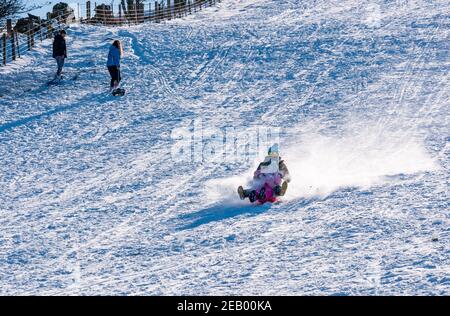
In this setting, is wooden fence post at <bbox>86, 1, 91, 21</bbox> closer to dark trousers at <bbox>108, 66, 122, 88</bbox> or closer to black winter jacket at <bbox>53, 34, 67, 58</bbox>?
black winter jacket at <bbox>53, 34, 67, 58</bbox>

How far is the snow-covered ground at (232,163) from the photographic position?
11102 millimetres

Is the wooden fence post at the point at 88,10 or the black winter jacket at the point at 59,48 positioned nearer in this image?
the black winter jacket at the point at 59,48

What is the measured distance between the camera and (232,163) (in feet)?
58.6

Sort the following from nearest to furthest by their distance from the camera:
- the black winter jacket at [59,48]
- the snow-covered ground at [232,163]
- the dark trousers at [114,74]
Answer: the snow-covered ground at [232,163], the dark trousers at [114,74], the black winter jacket at [59,48]

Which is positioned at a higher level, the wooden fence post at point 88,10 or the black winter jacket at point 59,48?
the wooden fence post at point 88,10

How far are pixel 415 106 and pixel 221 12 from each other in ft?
63.1

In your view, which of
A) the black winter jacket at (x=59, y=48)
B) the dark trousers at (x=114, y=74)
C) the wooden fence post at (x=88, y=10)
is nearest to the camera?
the dark trousers at (x=114, y=74)

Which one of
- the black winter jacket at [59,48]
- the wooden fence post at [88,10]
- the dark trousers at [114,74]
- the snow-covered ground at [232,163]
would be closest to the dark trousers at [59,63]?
the black winter jacket at [59,48]

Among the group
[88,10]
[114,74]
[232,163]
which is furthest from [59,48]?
[88,10]

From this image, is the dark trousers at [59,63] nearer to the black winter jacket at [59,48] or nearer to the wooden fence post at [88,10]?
the black winter jacket at [59,48]

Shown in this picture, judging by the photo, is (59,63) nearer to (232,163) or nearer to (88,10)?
(232,163)

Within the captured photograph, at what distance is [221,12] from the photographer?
39.9 m
